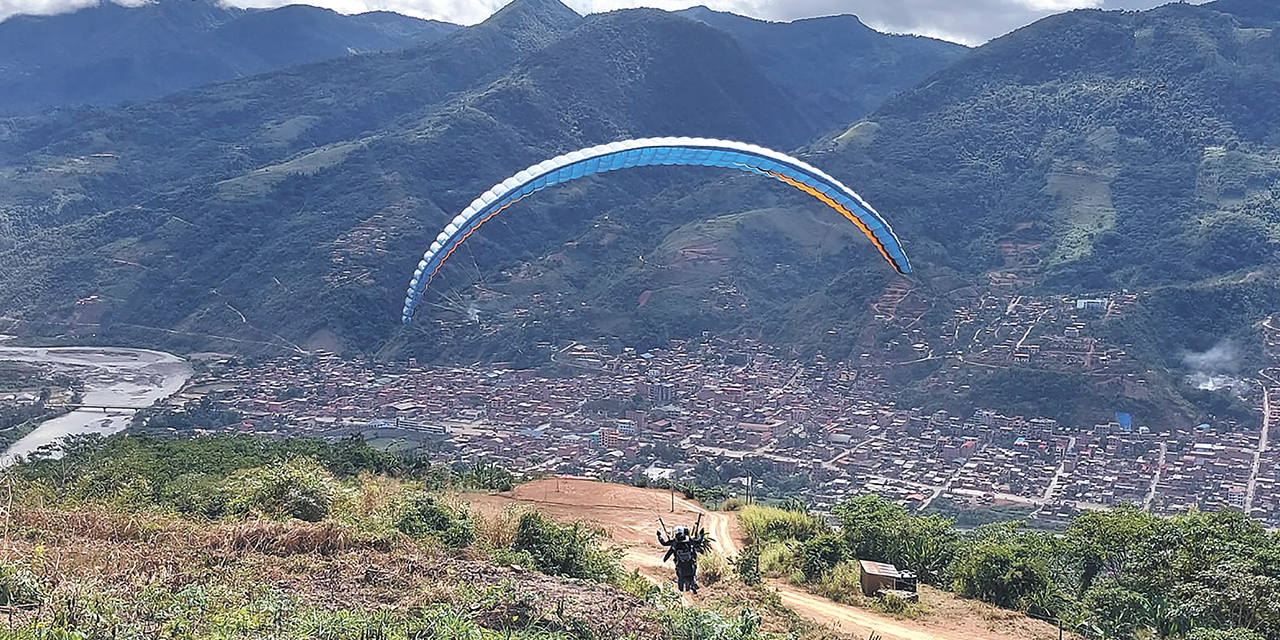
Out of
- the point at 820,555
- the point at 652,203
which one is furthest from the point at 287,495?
the point at 652,203

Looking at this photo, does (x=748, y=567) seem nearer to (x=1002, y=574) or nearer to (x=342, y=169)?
(x=1002, y=574)

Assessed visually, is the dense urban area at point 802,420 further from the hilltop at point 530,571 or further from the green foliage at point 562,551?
the green foliage at point 562,551

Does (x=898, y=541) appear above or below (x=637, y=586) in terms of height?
below

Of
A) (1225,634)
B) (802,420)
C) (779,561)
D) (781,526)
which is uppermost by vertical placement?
(1225,634)

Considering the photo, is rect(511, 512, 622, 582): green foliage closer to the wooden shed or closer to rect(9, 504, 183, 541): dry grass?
the wooden shed

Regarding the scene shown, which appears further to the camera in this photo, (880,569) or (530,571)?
(880,569)

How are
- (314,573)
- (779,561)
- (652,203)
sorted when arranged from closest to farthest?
1. (314,573)
2. (779,561)
3. (652,203)

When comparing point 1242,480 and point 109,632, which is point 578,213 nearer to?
point 1242,480

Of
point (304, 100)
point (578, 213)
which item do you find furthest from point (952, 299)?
point (304, 100)

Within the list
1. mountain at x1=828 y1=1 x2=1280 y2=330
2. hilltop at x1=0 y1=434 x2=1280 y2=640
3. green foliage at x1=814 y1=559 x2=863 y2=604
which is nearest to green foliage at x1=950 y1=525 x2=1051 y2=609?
hilltop at x1=0 y1=434 x2=1280 y2=640
